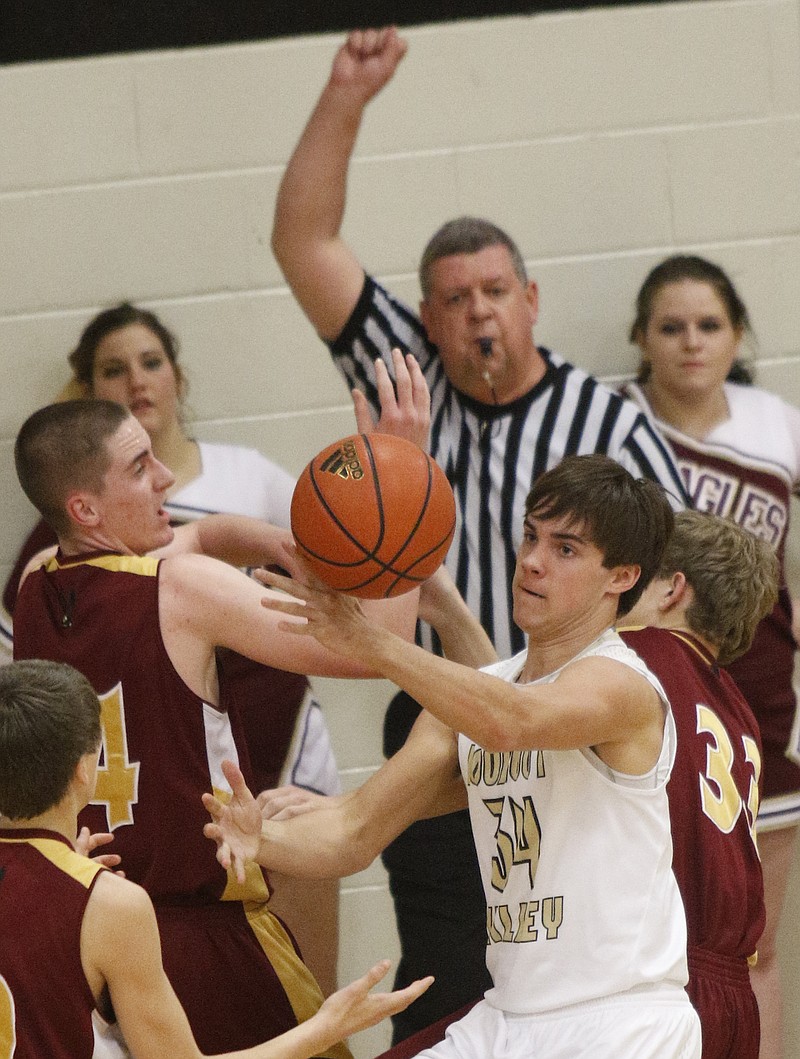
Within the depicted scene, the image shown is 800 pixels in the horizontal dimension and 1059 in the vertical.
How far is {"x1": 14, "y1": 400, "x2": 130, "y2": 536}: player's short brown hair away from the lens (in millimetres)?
3250

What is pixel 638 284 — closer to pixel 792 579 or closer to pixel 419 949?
pixel 792 579

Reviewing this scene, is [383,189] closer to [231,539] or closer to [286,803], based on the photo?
[231,539]

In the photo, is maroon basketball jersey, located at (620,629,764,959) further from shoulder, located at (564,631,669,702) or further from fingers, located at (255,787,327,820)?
fingers, located at (255,787,327,820)

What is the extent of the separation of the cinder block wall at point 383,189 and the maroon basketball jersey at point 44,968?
2667mm

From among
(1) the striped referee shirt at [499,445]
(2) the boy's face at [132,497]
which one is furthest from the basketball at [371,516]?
(1) the striped referee shirt at [499,445]

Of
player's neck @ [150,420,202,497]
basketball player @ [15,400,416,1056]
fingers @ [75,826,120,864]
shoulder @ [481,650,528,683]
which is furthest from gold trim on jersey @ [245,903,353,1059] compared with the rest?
player's neck @ [150,420,202,497]

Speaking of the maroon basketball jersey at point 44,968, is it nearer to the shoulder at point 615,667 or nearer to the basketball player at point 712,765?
the basketball player at point 712,765

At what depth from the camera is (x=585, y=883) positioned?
278 cm

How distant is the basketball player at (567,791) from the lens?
2.63 metres

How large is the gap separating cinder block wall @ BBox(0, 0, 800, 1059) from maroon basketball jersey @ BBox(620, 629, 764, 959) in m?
2.04

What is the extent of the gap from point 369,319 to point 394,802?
1.68m

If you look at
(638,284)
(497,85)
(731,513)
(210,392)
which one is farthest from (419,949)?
(497,85)

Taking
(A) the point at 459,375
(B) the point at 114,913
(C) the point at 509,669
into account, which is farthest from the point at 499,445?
(B) the point at 114,913

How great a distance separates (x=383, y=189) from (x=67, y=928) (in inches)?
128
